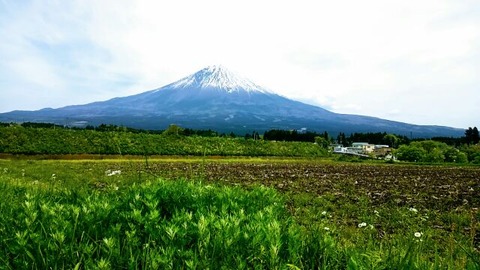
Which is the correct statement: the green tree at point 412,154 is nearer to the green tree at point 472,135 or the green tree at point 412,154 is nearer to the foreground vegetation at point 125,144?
the foreground vegetation at point 125,144

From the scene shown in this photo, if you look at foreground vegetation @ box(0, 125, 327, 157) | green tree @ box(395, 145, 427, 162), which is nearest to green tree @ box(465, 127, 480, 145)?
green tree @ box(395, 145, 427, 162)

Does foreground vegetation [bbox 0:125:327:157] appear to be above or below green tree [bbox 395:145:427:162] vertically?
above

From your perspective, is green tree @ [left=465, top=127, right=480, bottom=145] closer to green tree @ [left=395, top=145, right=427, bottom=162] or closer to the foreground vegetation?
green tree @ [left=395, top=145, right=427, bottom=162]

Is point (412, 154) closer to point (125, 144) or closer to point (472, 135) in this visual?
point (125, 144)

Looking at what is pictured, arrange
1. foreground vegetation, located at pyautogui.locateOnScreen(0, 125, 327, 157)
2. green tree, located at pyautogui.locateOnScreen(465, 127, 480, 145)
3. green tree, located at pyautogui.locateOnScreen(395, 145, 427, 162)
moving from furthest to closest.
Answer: green tree, located at pyautogui.locateOnScreen(465, 127, 480, 145) → green tree, located at pyautogui.locateOnScreen(395, 145, 427, 162) → foreground vegetation, located at pyautogui.locateOnScreen(0, 125, 327, 157)

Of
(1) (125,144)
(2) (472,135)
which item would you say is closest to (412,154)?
(1) (125,144)

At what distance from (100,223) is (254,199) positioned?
97.7 inches

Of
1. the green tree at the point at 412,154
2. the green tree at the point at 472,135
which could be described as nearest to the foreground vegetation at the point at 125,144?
the green tree at the point at 412,154

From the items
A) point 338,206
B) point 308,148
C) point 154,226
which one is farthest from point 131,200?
point 308,148

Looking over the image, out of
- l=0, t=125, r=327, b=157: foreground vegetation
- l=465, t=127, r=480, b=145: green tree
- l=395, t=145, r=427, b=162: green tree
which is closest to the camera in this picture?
l=0, t=125, r=327, b=157: foreground vegetation

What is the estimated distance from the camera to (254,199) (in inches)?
226

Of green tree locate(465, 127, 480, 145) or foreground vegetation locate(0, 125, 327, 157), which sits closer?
foreground vegetation locate(0, 125, 327, 157)

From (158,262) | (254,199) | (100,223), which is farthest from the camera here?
(254,199)

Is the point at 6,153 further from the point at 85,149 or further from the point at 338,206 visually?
the point at 338,206
